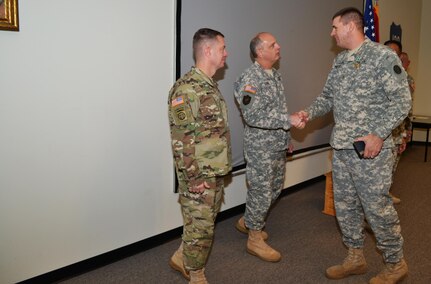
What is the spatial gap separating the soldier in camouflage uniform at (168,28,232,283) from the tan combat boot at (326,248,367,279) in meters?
0.85

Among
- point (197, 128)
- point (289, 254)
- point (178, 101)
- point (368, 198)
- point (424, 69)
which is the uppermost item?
point (424, 69)

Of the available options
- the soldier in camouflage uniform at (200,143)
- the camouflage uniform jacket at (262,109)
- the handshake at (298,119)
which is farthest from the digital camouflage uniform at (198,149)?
the handshake at (298,119)

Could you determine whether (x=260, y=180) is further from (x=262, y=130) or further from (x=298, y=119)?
(x=298, y=119)

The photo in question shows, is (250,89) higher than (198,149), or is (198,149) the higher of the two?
(250,89)

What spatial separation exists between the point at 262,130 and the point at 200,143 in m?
0.73

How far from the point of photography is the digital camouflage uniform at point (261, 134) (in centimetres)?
248

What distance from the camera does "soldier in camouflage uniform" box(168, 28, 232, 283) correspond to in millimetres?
2023

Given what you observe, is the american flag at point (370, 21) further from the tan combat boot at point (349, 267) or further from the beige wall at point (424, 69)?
the beige wall at point (424, 69)

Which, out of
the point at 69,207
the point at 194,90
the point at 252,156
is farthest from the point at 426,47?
the point at 69,207

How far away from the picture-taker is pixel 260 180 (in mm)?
2688

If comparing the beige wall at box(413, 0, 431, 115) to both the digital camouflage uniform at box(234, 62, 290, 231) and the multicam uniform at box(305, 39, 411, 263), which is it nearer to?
the digital camouflage uniform at box(234, 62, 290, 231)

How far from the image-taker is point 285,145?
273cm

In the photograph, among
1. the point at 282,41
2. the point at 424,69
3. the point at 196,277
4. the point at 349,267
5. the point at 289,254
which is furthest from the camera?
the point at 424,69

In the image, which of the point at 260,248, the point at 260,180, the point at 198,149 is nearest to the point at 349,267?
the point at 260,248
